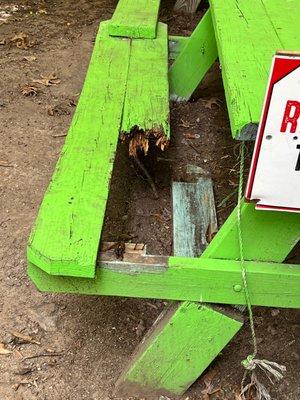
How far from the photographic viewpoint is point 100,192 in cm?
Result: 204

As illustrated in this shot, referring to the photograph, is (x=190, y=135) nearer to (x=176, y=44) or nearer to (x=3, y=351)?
(x=176, y=44)

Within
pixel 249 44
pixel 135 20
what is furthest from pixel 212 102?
pixel 249 44

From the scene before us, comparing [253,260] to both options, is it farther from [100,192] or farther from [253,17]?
[253,17]

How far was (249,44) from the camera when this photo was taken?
2338 millimetres

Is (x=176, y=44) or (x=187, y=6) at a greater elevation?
(x=176, y=44)

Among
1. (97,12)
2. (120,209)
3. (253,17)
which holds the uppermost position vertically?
(253,17)

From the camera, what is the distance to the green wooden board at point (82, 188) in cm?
178

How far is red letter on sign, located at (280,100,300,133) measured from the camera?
1.46 metres

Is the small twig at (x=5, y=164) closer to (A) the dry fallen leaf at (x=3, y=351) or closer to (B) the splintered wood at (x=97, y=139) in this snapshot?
(B) the splintered wood at (x=97, y=139)

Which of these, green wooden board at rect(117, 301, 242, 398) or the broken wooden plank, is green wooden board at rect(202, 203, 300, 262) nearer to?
green wooden board at rect(117, 301, 242, 398)

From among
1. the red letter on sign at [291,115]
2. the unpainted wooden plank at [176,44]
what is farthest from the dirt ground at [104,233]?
the red letter on sign at [291,115]

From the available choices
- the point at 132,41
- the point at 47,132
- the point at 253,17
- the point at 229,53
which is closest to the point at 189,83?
the point at 132,41

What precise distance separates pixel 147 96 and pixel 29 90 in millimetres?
1897

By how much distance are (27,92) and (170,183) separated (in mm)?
1651
